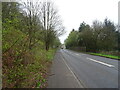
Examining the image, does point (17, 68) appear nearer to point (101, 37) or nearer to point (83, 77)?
point (83, 77)

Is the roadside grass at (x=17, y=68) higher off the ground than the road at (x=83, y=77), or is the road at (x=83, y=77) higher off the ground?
the roadside grass at (x=17, y=68)

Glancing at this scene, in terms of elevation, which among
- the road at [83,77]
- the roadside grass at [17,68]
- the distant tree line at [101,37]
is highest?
the distant tree line at [101,37]

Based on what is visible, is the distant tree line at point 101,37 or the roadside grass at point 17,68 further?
the distant tree line at point 101,37

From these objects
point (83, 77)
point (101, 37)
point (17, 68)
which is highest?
point (101, 37)

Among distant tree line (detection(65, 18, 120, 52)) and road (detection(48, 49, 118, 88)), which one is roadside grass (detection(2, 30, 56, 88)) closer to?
road (detection(48, 49, 118, 88))

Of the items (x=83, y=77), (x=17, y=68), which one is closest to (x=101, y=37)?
(x=83, y=77)

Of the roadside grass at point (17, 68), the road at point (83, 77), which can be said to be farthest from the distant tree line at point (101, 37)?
the roadside grass at point (17, 68)

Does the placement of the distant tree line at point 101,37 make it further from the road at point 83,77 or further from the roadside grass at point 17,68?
the roadside grass at point 17,68

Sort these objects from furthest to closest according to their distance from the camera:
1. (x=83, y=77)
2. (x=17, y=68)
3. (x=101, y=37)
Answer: (x=101, y=37), (x=83, y=77), (x=17, y=68)

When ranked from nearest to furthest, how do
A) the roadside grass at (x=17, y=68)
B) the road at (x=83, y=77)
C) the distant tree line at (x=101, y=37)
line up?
1. the roadside grass at (x=17, y=68)
2. the road at (x=83, y=77)
3. the distant tree line at (x=101, y=37)

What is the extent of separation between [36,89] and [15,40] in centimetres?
300

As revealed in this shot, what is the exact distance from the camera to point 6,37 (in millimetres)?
Result: 5457

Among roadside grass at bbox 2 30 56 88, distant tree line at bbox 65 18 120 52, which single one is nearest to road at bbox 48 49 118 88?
roadside grass at bbox 2 30 56 88

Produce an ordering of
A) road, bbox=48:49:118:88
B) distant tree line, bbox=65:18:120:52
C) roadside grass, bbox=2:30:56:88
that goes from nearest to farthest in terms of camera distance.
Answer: roadside grass, bbox=2:30:56:88 < road, bbox=48:49:118:88 < distant tree line, bbox=65:18:120:52
